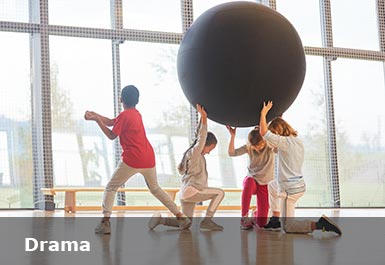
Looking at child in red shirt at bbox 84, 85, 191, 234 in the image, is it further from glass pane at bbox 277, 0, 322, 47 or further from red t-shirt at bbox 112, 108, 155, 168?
glass pane at bbox 277, 0, 322, 47

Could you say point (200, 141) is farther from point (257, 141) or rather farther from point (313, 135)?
point (313, 135)

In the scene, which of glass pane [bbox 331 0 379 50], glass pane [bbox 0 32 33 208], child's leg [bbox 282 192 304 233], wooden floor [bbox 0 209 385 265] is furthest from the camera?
glass pane [bbox 331 0 379 50]

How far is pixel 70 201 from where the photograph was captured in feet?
17.7

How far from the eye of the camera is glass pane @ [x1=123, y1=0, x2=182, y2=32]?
6057mm

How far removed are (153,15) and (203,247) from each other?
4441mm

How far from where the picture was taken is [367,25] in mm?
7090

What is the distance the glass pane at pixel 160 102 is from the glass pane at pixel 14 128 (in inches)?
41.3

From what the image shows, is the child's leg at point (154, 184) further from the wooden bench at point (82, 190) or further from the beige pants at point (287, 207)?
the wooden bench at point (82, 190)

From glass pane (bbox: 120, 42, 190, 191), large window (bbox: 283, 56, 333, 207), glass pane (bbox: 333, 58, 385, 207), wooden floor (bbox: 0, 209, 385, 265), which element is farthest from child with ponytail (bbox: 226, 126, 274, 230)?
glass pane (bbox: 333, 58, 385, 207)

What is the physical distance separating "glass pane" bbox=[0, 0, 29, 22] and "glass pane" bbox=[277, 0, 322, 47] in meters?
2.92

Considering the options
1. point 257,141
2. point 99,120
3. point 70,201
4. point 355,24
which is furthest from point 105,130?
point 355,24

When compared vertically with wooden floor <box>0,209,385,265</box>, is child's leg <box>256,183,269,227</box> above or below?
above

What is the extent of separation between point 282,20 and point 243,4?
0.21 metres

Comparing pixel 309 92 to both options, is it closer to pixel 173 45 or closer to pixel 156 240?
pixel 173 45
